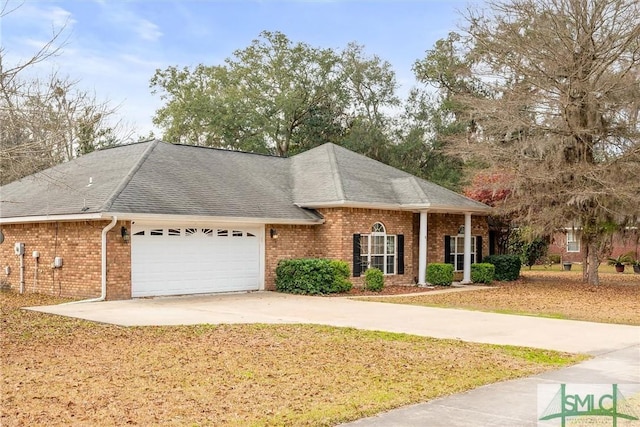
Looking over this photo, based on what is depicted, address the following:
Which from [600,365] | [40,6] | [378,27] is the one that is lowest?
[600,365]

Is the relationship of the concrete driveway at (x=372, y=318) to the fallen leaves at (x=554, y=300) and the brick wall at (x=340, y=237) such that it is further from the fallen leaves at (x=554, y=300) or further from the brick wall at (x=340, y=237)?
the brick wall at (x=340, y=237)

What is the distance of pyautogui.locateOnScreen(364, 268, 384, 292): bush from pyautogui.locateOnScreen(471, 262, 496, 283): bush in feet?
17.6

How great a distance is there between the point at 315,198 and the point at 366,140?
54.9 ft

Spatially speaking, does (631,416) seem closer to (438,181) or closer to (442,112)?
(438,181)

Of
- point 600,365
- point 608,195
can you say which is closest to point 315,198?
point 608,195

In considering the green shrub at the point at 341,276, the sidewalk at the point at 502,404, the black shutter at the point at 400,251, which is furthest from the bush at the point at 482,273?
the sidewalk at the point at 502,404

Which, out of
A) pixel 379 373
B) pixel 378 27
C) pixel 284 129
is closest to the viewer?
pixel 379 373

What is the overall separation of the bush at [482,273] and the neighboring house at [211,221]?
0.34 metres

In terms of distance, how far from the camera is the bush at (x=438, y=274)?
2206 centimetres

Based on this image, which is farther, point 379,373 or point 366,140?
point 366,140

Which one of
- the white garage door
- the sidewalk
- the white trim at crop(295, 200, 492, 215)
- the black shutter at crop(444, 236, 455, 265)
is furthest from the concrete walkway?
the black shutter at crop(444, 236, 455, 265)

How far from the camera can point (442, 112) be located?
37688mm

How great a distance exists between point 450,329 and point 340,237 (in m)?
8.38

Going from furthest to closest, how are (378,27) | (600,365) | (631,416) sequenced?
1. (378,27)
2. (600,365)
3. (631,416)
